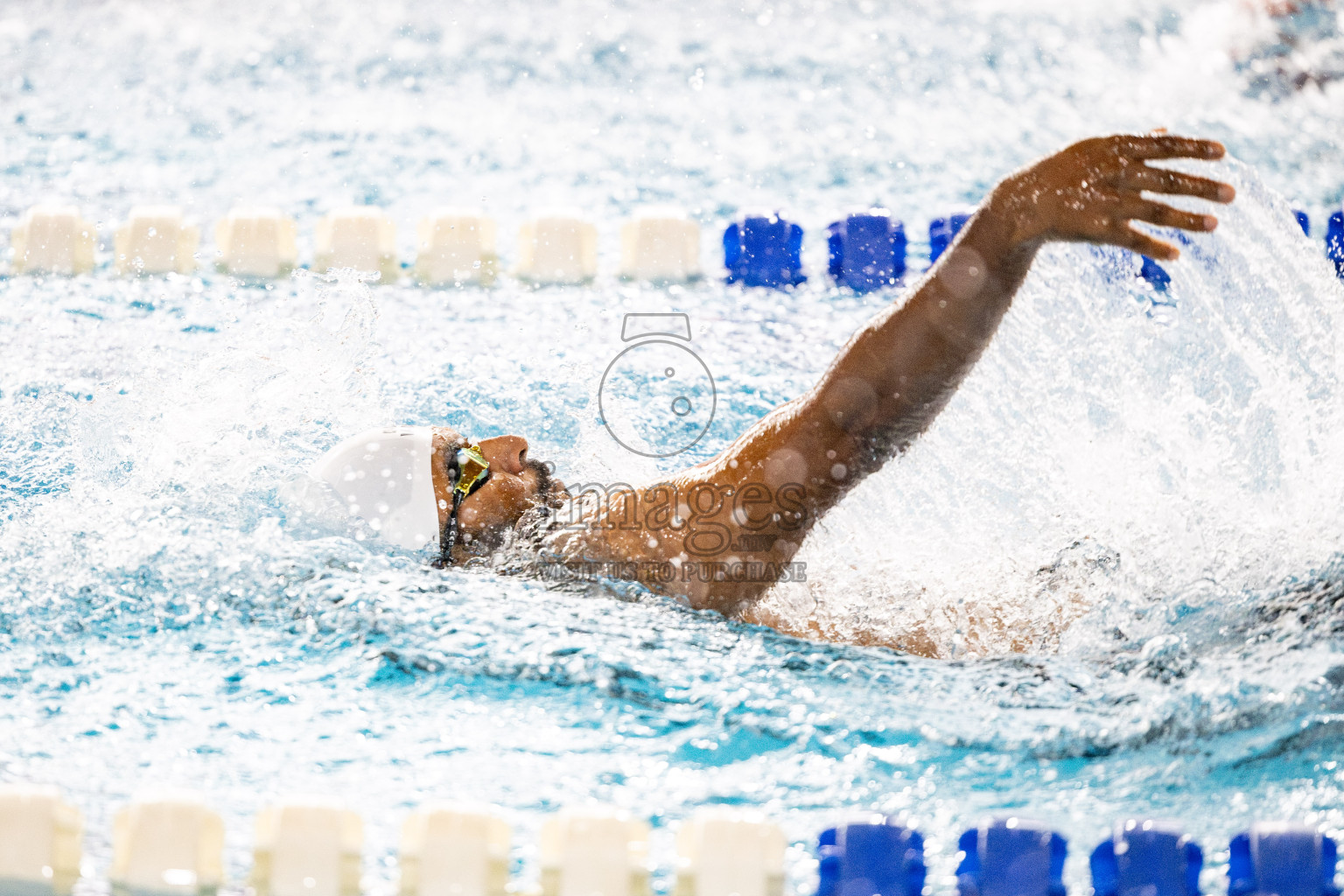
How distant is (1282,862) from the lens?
4.66 ft

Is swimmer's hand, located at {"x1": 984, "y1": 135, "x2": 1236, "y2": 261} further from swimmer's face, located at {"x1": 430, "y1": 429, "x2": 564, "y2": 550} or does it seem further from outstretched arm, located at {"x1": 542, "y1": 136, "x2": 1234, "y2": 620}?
swimmer's face, located at {"x1": 430, "y1": 429, "x2": 564, "y2": 550}

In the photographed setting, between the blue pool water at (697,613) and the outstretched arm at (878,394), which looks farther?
the blue pool water at (697,613)

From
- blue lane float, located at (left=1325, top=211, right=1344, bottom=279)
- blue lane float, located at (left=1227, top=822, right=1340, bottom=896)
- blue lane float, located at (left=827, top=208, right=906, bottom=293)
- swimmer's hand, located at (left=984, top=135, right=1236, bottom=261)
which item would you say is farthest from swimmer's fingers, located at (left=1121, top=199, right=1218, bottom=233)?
Answer: blue lane float, located at (left=1325, top=211, right=1344, bottom=279)

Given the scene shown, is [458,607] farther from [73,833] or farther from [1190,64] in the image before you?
[1190,64]

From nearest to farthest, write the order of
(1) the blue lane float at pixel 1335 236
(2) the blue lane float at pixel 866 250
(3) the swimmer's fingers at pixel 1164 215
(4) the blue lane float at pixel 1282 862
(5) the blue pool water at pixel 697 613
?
(4) the blue lane float at pixel 1282 862
(3) the swimmer's fingers at pixel 1164 215
(5) the blue pool water at pixel 697 613
(1) the blue lane float at pixel 1335 236
(2) the blue lane float at pixel 866 250

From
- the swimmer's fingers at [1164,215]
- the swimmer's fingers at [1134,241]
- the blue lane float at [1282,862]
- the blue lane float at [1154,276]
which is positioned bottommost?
the blue lane float at [1282,862]

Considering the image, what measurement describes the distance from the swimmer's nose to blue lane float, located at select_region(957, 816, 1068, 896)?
1016 mm

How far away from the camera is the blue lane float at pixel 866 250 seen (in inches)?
157

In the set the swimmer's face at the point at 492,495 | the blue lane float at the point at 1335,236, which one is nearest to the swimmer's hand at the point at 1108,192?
the swimmer's face at the point at 492,495

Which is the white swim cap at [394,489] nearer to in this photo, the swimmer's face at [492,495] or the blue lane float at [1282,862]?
the swimmer's face at [492,495]

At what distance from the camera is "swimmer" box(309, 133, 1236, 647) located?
1.60 metres

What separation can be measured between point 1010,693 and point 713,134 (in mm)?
4376
